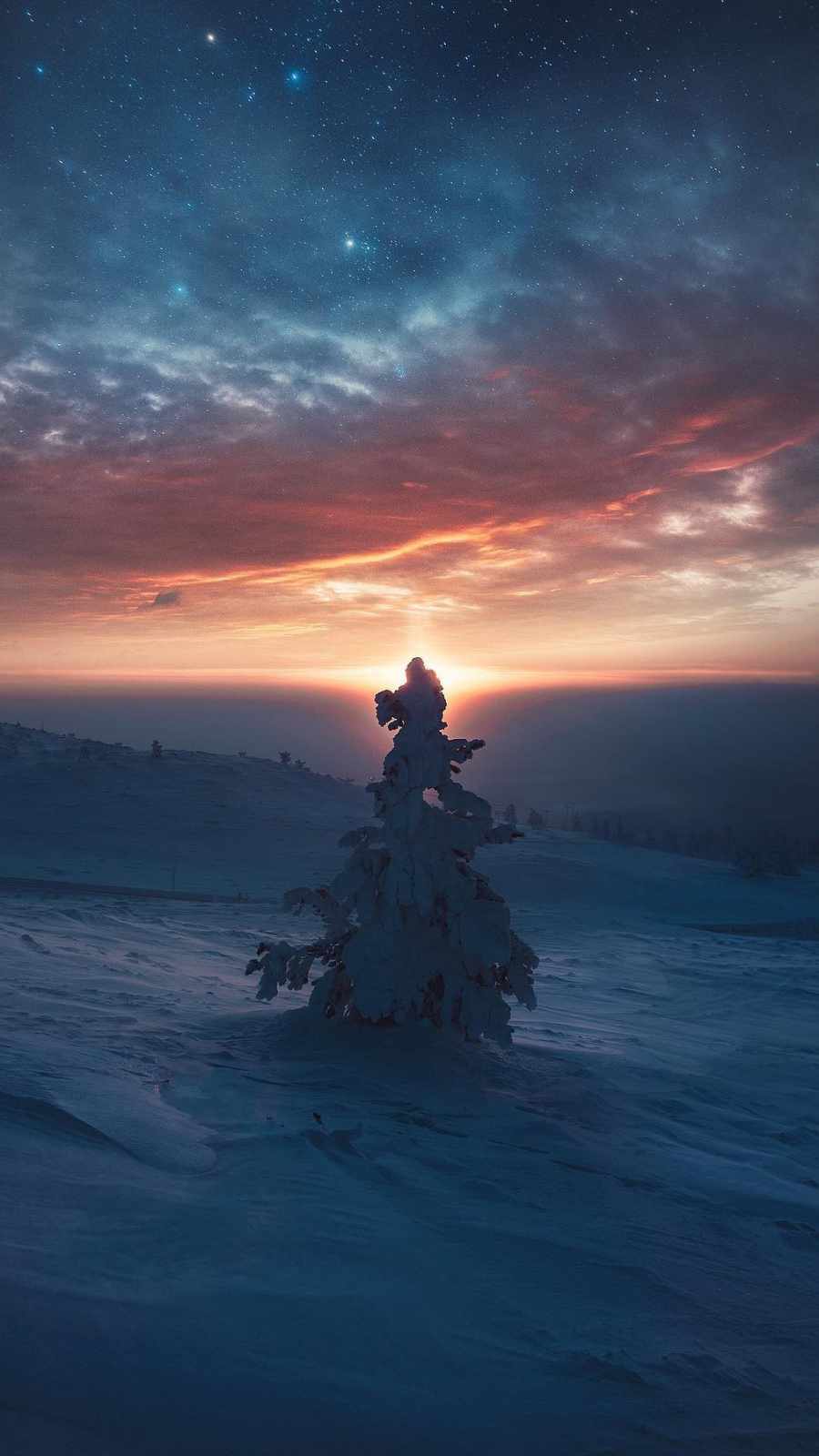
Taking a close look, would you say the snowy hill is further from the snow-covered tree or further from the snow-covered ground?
the snow-covered ground

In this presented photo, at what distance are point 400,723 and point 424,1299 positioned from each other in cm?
611

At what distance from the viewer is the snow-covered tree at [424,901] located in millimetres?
9508

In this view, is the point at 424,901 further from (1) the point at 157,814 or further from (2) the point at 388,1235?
(1) the point at 157,814

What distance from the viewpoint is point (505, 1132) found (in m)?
7.82

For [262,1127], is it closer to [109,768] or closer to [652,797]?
[109,768]

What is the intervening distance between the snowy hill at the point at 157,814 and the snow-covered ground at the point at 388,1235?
24.4m

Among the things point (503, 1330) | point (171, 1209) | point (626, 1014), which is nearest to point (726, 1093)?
point (626, 1014)

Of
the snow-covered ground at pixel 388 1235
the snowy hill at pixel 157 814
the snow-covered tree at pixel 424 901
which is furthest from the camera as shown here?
the snowy hill at pixel 157 814

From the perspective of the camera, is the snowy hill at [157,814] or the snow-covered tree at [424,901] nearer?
the snow-covered tree at [424,901]

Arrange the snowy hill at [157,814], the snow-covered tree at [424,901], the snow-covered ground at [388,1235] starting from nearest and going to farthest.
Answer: the snow-covered ground at [388,1235] → the snow-covered tree at [424,901] → the snowy hill at [157,814]

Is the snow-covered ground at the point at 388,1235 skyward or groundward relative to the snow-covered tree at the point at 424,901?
groundward

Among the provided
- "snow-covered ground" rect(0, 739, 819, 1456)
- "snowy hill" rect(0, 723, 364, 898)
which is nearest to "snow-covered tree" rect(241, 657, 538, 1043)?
"snow-covered ground" rect(0, 739, 819, 1456)

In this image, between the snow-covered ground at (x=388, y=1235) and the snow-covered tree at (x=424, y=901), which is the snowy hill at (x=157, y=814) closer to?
the snow-covered tree at (x=424, y=901)

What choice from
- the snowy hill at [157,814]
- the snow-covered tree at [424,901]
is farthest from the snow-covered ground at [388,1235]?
the snowy hill at [157,814]
